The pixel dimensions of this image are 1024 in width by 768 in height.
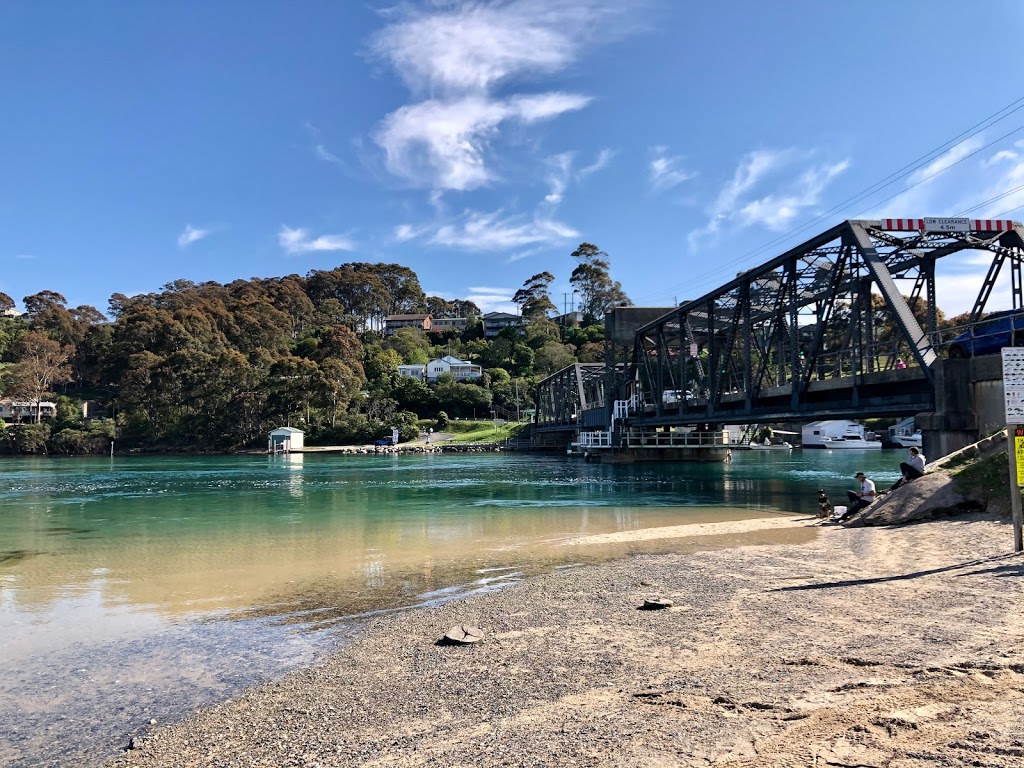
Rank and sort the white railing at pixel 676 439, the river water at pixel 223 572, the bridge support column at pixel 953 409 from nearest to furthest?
the river water at pixel 223 572
the bridge support column at pixel 953 409
the white railing at pixel 676 439

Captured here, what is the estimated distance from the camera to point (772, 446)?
120 meters

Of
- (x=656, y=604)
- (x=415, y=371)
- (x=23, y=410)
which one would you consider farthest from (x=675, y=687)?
(x=23, y=410)

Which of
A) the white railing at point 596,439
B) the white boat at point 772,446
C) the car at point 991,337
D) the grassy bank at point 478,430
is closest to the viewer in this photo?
the car at point 991,337

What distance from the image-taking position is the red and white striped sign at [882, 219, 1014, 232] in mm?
29281

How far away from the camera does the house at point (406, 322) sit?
191m

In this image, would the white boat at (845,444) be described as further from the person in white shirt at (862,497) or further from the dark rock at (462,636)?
the dark rock at (462,636)

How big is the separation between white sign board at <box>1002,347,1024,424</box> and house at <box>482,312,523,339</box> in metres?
173

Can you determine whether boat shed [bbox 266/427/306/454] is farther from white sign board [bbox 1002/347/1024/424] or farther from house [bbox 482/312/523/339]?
white sign board [bbox 1002/347/1024/424]

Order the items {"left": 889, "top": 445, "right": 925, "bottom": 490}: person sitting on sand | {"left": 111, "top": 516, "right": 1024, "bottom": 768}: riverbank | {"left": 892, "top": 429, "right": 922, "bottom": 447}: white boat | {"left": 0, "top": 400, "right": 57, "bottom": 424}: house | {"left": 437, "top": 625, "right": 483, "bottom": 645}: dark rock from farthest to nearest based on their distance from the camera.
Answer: {"left": 0, "top": 400, "right": 57, "bottom": 424}: house < {"left": 892, "top": 429, "right": 922, "bottom": 447}: white boat < {"left": 889, "top": 445, "right": 925, "bottom": 490}: person sitting on sand < {"left": 437, "top": 625, "right": 483, "bottom": 645}: dark rock < {"left": 111, "top": 516, "right": 1024, "bottom": 768}: riverbank

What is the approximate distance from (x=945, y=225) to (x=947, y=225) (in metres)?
0.08

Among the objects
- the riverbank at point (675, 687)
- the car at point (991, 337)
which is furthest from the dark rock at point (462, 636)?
the car at point (991, 337)

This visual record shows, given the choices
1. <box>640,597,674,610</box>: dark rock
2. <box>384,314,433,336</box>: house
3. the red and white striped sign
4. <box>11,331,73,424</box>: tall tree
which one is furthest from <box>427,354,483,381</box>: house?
<box>640,597,674,610</box>: dark rock

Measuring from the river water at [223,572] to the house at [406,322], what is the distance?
14959 cm

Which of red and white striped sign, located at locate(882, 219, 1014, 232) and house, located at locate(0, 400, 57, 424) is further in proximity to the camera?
house, located at locate(0, 400, 57, 424)
